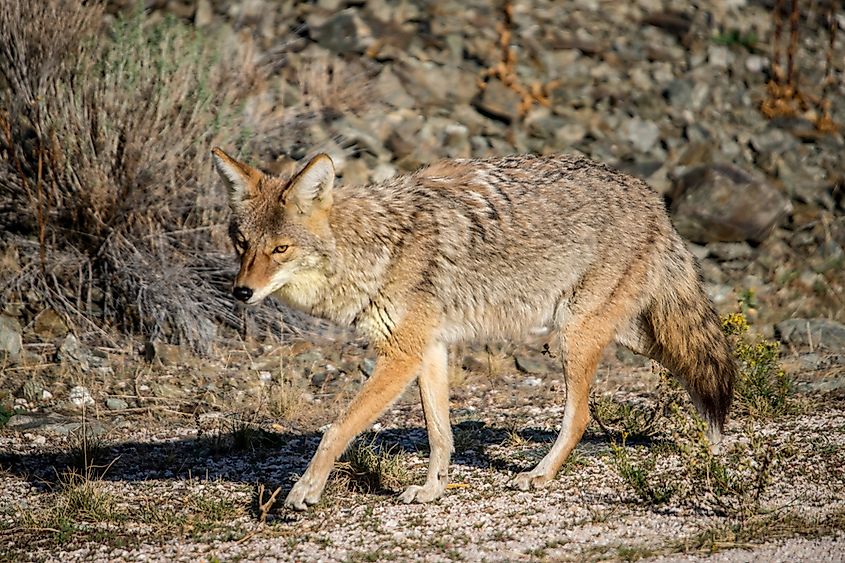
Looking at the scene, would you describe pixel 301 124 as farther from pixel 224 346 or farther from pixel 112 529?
pixel 112 529

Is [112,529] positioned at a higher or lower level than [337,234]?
lower

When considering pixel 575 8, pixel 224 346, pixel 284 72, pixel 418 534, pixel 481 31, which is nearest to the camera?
pixel 418 534

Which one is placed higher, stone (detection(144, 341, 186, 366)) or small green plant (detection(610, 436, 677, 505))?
small green plant (detection(610, 436, 677, 505))

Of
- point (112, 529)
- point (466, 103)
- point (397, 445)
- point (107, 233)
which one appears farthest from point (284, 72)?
point (112, 529)

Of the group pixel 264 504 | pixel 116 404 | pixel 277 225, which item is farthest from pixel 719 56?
pixel 264 504

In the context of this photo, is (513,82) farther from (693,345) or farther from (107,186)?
(693,345)

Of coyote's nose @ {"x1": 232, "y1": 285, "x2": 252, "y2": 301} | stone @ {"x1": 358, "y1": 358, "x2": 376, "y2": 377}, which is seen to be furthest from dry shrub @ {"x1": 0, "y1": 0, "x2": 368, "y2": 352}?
coyote's nose @ {"x1": 232, "y1": 285, "x2": 252, "y2": 301}

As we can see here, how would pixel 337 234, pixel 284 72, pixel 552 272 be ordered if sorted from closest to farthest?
1. pixel 337 234
2. pixel 552 272
3. pixel 284 72

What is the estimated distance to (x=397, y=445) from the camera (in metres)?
7.25

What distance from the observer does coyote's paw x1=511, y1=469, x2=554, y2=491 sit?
6277 millimetres

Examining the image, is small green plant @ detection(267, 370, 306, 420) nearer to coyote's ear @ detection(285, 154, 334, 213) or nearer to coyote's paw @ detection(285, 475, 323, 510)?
coyote's paw @ detection(285, 475, 323, 510)

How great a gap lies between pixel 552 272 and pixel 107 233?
4875 mm

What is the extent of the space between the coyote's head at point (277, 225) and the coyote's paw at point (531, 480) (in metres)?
1.74

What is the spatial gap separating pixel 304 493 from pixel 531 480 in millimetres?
1430
